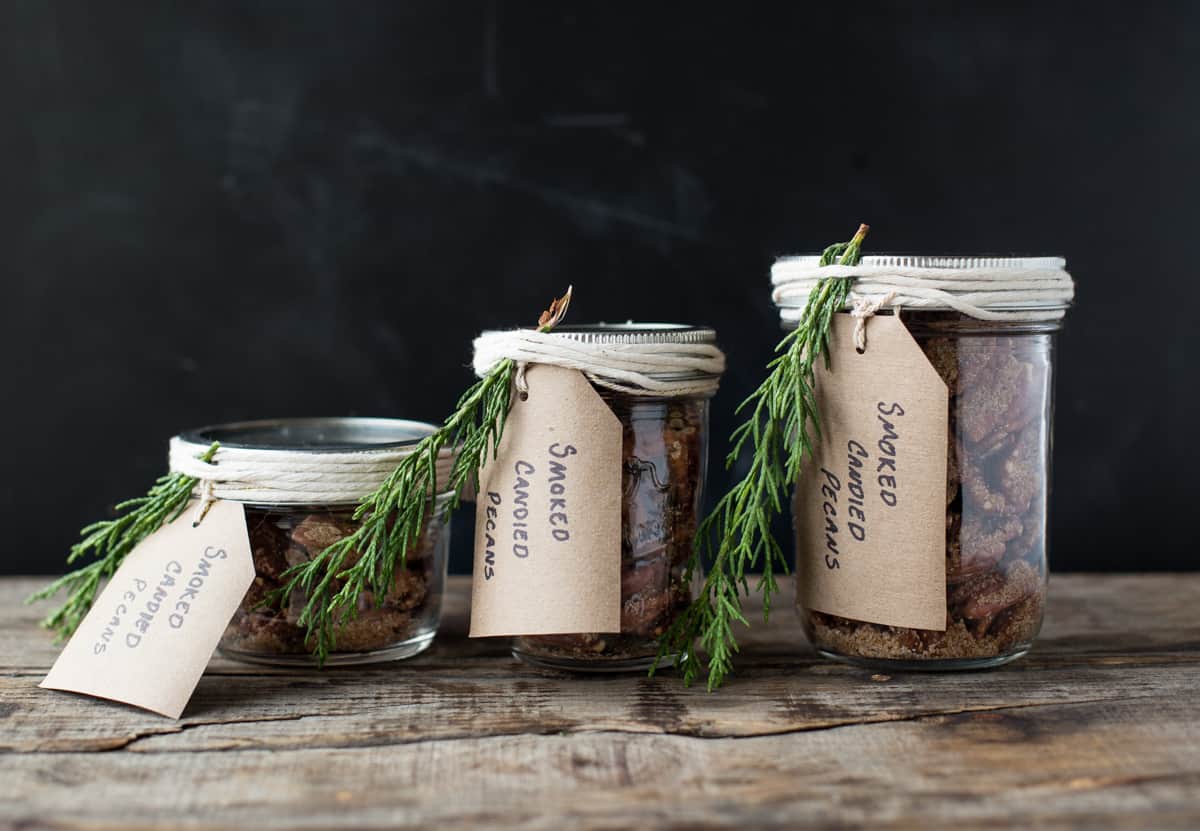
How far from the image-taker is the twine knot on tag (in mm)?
871

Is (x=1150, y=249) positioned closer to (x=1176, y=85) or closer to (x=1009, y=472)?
(x=1176, y=85)

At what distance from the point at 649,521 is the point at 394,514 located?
7.9 inches

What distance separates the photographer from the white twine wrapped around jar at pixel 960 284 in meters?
0.86

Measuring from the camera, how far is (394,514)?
0.94 m

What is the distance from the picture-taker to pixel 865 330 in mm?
887

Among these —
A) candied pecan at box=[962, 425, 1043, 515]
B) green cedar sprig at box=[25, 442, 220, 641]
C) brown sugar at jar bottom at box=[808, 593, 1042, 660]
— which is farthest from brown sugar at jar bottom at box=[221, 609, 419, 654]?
candied pecan at box=[962, 425, 1043, 515]

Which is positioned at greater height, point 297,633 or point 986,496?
point 986,496

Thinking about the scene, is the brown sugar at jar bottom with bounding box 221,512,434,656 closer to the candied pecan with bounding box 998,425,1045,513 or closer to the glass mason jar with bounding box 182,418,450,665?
the glass mason jar with bounding box 182,418,450,665

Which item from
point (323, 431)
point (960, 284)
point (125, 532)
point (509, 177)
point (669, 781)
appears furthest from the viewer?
point (509, 177)

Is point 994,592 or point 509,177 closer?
point 994,592

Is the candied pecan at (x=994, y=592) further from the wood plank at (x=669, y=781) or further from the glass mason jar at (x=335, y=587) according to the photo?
the glass mason jar at (x=335, y=587)

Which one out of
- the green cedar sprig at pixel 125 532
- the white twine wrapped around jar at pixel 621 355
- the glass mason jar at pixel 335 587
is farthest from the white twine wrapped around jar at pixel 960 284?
the green cedar sprig at pixel 125 532

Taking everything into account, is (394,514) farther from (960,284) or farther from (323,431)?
(960,284)

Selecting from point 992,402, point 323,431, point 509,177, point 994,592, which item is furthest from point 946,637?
point 509,177
